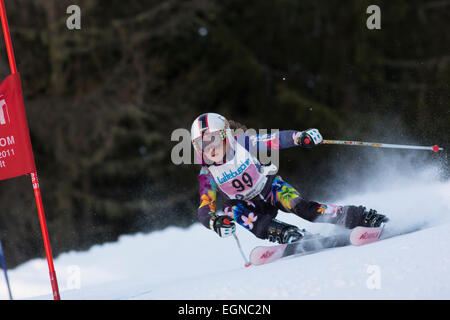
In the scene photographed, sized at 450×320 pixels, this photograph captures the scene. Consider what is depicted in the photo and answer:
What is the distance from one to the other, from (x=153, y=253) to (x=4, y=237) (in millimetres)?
5339

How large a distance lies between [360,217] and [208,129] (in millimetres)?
1075

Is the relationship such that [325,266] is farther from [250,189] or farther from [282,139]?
[282,139]

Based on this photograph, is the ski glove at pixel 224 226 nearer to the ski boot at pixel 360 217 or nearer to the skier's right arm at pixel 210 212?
the skier's right arm at pixel 210 212

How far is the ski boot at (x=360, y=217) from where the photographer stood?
3582 millimetres

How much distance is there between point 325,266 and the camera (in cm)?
311

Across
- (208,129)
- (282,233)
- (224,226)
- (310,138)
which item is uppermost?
(208,129)

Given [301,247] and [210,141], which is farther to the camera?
[301,247]

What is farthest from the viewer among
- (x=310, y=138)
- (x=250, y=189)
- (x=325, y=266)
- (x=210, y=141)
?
(x=250, y=189)

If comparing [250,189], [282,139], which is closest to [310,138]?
[282,139]

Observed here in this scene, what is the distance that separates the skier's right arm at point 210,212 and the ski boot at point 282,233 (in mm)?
327

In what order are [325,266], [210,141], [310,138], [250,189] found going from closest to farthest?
[325,266]
[310,138]
[210,141]
[250,189]

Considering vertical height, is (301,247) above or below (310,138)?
below

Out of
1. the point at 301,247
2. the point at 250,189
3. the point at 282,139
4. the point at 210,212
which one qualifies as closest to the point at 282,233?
the point at 301,247
